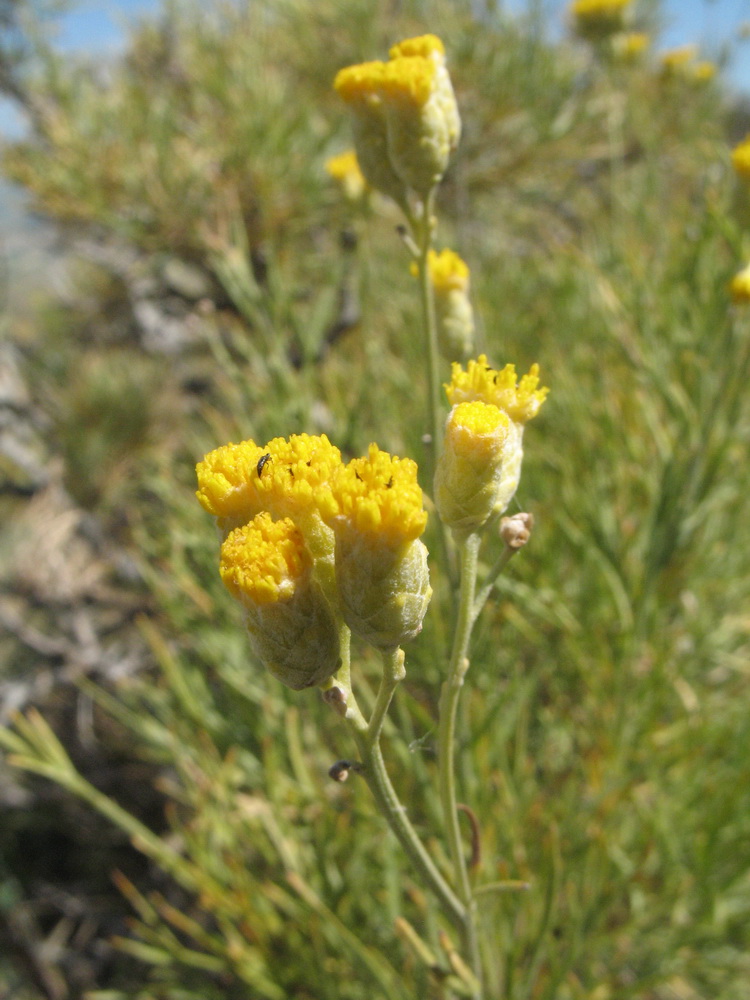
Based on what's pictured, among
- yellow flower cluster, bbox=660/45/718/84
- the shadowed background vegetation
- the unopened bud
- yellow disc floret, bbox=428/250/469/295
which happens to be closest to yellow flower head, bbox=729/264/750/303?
the shadowed background vegetation

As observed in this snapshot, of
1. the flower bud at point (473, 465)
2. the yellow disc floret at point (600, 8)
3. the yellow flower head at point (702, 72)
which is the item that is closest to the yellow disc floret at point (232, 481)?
the flower bud at point (473, 465)

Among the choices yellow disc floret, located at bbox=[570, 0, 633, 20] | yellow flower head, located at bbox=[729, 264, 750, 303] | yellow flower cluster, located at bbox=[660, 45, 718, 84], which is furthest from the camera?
yellow flower cluster, located at bbox=[660, 45, 718, 84]

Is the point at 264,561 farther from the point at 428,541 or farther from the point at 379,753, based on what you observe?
the point at 428,541

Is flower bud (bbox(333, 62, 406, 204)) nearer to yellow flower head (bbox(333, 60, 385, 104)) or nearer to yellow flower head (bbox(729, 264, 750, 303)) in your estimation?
yellow flower head (bbox(333, 60, 385, 104))

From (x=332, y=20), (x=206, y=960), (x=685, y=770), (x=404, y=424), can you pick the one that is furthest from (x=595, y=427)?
(x=332, y=20)

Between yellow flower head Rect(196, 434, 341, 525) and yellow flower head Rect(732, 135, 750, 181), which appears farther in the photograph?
yellow flower head Rect(732, 135, 750, 181)

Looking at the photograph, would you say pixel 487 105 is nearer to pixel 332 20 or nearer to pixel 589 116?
pixel 589 116

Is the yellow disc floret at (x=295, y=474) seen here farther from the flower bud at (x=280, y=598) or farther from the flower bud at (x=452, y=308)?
the flower bud at (x=452, y=308)
